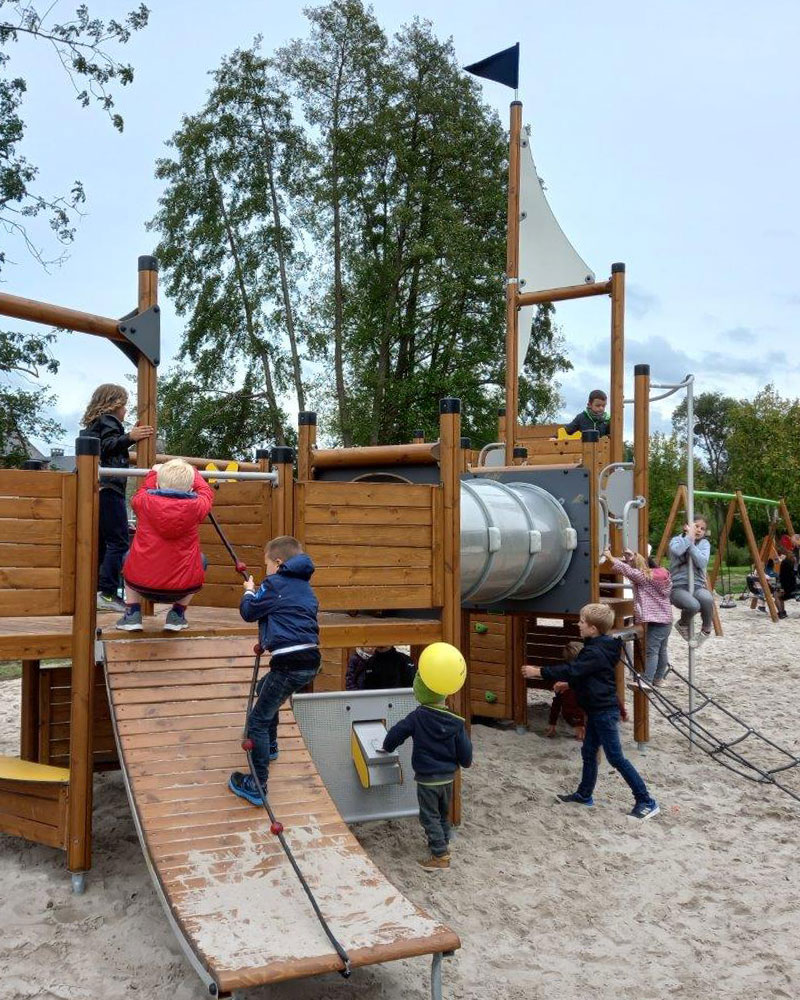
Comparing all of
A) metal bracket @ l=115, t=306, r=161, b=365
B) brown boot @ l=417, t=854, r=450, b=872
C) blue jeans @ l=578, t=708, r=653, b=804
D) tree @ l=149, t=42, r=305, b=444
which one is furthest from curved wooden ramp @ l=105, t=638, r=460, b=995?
tree @ l=149, t=42, r=305, b=444

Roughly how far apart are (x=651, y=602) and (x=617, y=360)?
2453 millimetres

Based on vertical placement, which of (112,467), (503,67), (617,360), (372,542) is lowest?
(372,542)

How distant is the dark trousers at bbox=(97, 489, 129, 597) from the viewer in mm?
7125

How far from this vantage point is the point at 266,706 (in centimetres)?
526

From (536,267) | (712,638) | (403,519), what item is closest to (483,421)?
(712,638)

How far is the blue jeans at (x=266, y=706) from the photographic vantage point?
5.25m

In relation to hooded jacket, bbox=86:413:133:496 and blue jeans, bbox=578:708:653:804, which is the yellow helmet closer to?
blue jeans, bbox=578:708:653:804

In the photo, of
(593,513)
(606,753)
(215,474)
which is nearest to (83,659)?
(215,474)

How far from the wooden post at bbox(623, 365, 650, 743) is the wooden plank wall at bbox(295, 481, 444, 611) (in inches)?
140

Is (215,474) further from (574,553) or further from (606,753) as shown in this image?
(574,553)

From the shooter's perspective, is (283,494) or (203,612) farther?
(203,612)

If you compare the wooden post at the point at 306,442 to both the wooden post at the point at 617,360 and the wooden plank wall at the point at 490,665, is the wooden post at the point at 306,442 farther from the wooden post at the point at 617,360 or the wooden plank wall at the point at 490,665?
the wooden post at the point at 617,360

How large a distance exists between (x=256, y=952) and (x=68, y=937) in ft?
4.32

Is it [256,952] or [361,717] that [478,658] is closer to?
[361,717]
